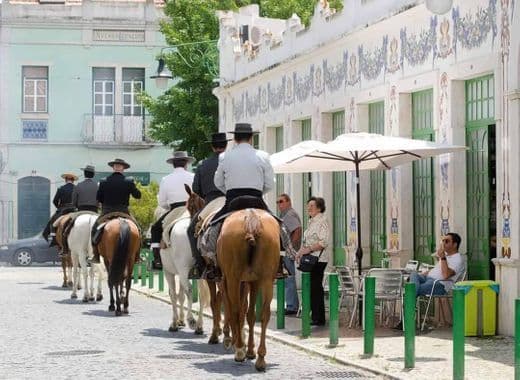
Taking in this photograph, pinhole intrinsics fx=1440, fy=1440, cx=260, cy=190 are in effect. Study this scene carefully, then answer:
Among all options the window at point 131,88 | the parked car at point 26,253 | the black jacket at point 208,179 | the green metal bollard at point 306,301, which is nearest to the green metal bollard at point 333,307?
the green metal bollard at point 306,301

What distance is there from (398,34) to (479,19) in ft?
11.4

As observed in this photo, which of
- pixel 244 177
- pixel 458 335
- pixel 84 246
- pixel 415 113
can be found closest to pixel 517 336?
pixel 458 335

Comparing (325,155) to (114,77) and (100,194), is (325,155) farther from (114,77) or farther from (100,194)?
→ (114,77)

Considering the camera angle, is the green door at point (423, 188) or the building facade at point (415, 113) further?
the green door at point (423, 188)

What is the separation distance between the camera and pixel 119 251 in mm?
21484

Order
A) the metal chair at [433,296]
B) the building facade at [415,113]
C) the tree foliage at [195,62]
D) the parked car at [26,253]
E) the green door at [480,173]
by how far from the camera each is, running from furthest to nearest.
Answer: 1. the parked car at [26,253]
2. the tree foliage at [195,62]
3. the green door at [480,173]
4. the metal chair at [433,296]
5. the building facade at [415,113]

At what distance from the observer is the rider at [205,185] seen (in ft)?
55.2

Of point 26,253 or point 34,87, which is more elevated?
point 34,87

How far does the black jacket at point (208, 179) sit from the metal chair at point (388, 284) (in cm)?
249

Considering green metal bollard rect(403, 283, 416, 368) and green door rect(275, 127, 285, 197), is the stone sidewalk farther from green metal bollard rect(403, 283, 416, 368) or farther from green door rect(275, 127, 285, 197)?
green door rect(275, 127, 285, 197)

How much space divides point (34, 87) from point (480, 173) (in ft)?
118

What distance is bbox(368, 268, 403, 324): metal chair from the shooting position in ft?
59.6

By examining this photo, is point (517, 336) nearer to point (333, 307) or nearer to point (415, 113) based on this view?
point (333, 307)

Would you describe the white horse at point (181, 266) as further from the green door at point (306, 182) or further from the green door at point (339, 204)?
the green door at point (306, 182)
